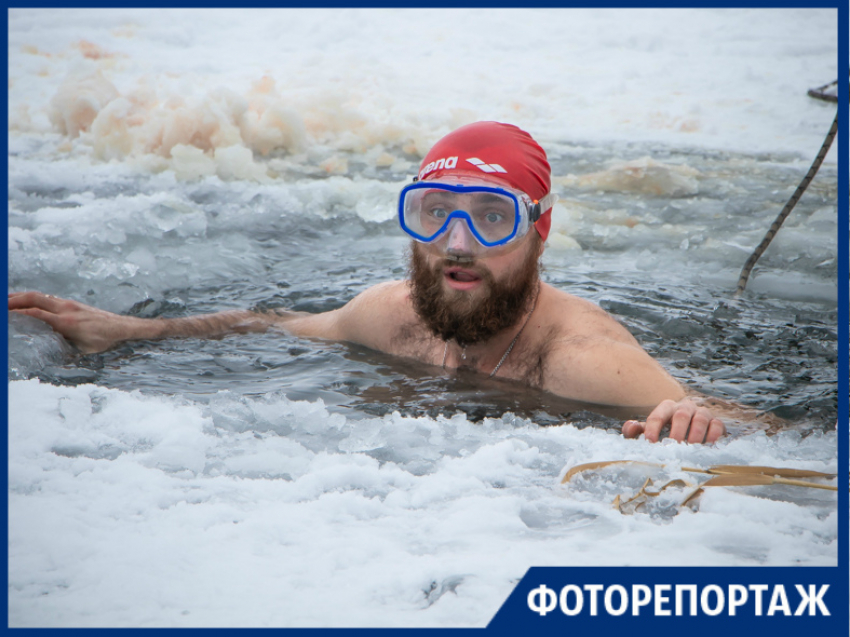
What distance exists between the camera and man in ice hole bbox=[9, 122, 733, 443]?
303 cm

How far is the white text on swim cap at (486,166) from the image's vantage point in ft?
10.4

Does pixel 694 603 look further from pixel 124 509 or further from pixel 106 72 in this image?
pixel 106 72

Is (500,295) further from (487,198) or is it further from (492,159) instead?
(492,159)

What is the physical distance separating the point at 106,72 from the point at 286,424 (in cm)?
1009

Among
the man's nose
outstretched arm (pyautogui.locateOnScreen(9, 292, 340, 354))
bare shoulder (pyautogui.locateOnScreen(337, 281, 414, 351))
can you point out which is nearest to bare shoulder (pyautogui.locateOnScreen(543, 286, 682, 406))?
the man's nose

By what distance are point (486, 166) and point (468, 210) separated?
0.62ft

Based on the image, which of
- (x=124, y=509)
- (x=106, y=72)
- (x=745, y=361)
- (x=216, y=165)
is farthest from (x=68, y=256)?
(x=106, y=72)

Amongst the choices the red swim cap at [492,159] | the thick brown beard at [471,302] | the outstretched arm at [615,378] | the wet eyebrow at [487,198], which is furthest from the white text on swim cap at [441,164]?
the outstretched arm at [615,378]

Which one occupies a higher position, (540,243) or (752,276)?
(540,243)

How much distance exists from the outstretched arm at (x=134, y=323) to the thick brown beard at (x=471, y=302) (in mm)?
711

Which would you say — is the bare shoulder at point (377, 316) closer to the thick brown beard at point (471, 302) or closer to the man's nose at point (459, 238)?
the thick brown beard at point (471, 302)

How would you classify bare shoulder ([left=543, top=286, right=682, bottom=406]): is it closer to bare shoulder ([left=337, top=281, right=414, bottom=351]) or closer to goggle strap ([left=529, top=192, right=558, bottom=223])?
goggle strap ([left=529, top=192, right=558, bottom=223])

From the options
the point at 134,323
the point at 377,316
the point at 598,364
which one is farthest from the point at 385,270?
the point at 598,364

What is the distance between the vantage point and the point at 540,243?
3375 mm
